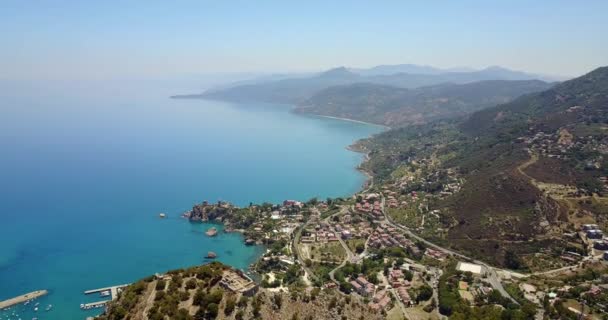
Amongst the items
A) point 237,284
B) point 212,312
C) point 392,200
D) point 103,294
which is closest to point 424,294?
point 237,284

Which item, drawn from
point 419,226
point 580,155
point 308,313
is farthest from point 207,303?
point 580,155

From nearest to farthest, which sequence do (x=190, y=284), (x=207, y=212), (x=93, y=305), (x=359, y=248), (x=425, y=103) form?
(x=190, y=284), (x=93, y=305), (x=359, y=248), (x=207, y=212), (x=425, y=103)

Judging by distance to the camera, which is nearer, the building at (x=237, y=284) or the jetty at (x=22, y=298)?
the building at (x=237, y=284)

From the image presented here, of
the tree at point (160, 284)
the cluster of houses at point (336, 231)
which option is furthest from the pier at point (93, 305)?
the cluster of houses at point (336, 231)

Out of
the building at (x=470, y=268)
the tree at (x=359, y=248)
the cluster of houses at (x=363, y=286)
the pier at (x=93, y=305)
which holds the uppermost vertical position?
the building at (x=470, y=268)

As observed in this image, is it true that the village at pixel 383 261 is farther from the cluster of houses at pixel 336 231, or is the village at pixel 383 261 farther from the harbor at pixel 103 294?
the harbor at pixel 103 294

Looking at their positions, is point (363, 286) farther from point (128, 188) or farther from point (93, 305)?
point (128, 188)

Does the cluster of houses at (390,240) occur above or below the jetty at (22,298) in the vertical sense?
above
